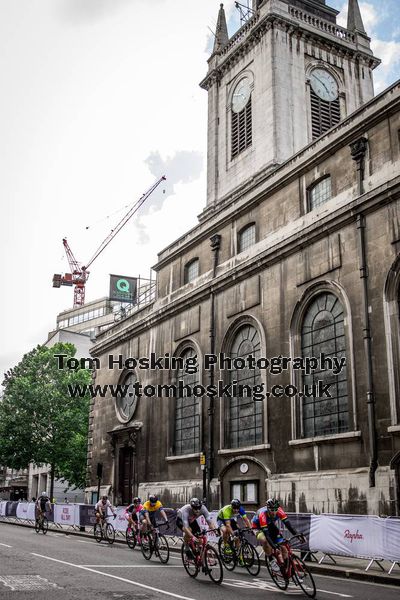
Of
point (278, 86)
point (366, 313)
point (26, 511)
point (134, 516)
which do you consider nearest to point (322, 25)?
point (278, 86)

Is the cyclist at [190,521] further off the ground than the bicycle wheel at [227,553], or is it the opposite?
the cyclist at [190,521]

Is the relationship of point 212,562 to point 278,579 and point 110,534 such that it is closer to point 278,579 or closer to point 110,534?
point 278,579

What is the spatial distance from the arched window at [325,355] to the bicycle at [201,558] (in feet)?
31.4

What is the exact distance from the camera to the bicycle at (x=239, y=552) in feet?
49.0

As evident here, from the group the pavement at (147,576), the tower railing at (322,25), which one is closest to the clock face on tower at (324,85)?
the tower railing at (322,25)

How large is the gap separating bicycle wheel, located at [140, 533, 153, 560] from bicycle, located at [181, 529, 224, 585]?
3324mm

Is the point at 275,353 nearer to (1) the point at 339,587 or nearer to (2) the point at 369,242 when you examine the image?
(2) the point at 369,242

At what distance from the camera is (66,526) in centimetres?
3281

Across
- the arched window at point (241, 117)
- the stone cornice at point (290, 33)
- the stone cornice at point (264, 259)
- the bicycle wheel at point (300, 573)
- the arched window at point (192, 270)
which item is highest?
the stone cornice at point (290, 33)

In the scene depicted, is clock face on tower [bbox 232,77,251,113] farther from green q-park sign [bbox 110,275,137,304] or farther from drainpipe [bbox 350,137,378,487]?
green q-park sign [bbox 110,275,137,304]

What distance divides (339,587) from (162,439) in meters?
20.9

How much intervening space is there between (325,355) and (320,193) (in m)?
6.79

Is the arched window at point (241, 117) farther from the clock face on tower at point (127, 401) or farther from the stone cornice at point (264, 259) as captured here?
the clock face on tower at point (127, 401)

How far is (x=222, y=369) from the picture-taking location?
95.4ft
